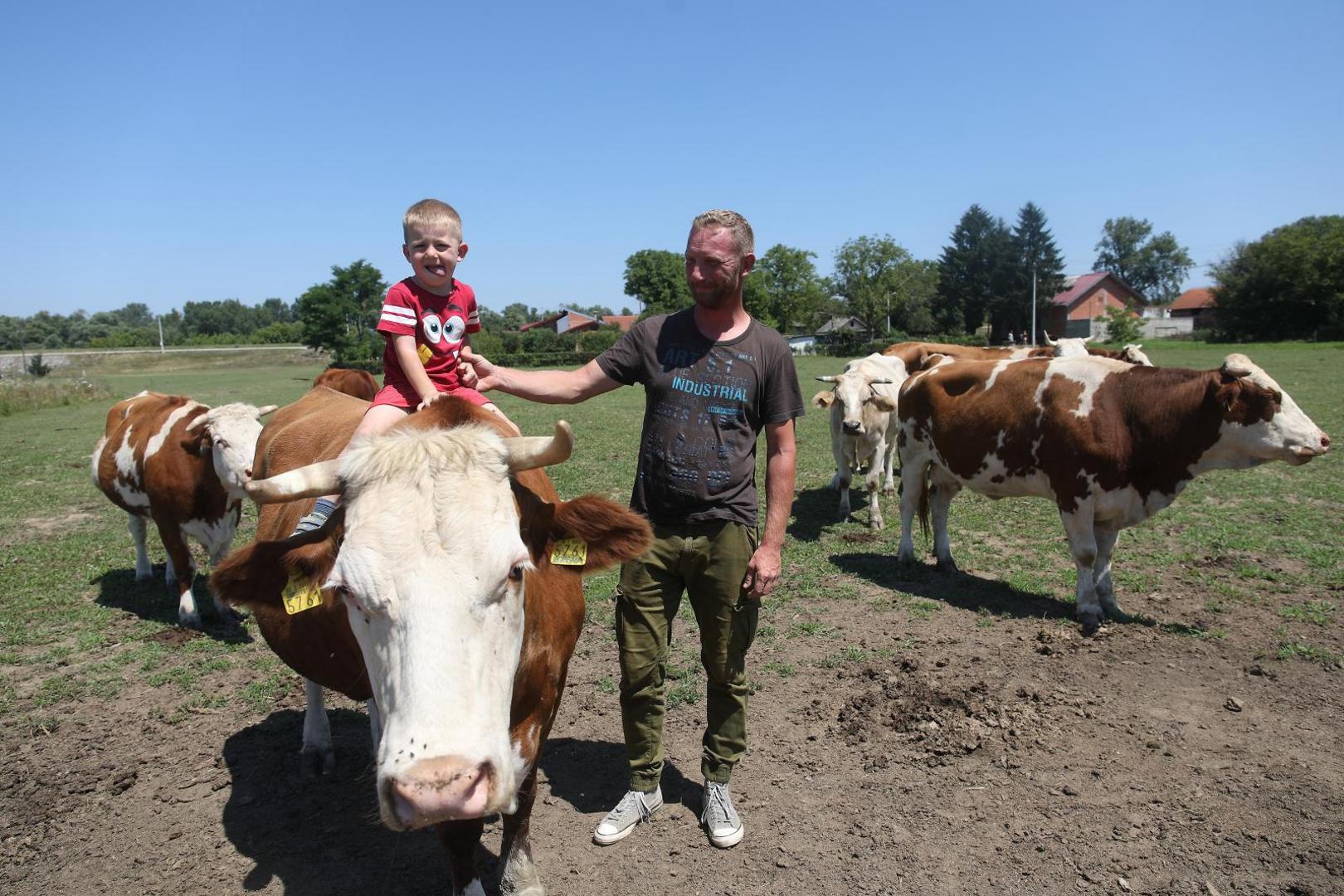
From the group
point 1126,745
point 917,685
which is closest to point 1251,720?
point 1126,745

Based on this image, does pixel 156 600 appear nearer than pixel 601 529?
No

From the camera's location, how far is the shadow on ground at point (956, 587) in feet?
21.4

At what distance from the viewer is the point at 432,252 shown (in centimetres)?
370

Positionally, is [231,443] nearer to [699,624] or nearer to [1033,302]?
[699,624]

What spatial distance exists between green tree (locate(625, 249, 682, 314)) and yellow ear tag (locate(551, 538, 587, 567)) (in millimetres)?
86233

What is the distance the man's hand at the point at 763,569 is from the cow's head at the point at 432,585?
1013mm

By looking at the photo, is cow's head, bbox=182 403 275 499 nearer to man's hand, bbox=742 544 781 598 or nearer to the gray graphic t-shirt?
the gray graphic t-shirt

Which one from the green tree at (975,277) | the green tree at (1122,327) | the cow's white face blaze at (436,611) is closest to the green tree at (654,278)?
the green tree at (975,277)

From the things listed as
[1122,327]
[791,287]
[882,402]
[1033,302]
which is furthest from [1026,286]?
[882,402]

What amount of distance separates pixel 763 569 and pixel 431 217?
2.27 meters

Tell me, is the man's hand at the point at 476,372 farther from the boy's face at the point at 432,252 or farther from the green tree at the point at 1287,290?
the green tree at the point at 1287,290

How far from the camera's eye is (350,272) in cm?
5769

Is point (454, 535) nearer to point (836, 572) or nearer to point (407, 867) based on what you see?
point (407, 867)

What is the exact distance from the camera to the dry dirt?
3395 mm
